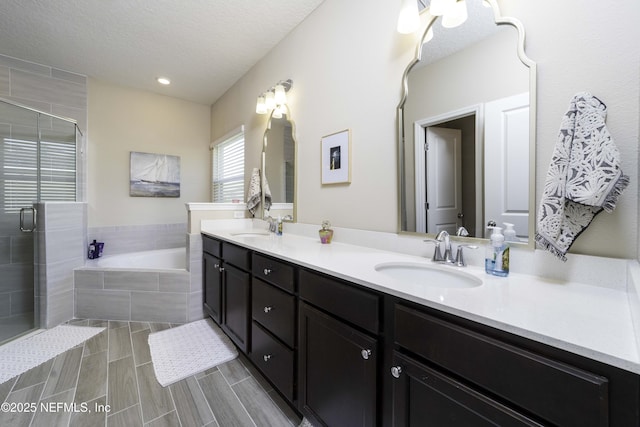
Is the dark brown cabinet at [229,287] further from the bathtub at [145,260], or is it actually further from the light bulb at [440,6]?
the light bulb at [440,6]

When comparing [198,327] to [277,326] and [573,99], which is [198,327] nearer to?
[277,326]

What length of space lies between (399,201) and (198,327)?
206 cm

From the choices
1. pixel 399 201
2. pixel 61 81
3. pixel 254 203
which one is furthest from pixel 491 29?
pixel 61 81

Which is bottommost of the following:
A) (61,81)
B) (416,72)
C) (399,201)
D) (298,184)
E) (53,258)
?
(53,258)

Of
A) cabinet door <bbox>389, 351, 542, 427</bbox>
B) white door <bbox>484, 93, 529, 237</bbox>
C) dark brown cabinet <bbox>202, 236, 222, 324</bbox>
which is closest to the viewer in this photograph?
cabinet door <bbox>389, 351, 542, 427</bbox>

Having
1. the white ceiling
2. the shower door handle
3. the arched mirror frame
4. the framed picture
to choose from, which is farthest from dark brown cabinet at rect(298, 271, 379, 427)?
the shower door handle

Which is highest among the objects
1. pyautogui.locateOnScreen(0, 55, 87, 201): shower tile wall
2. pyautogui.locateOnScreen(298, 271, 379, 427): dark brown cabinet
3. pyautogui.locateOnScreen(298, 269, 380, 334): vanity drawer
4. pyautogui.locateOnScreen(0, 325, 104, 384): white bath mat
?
pyautogui.locateOnScreen(0, 55, 87, 201): shower tile wall

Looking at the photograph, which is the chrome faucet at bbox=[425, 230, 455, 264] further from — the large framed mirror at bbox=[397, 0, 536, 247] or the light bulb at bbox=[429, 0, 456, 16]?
the light bulb at bbox=[429, 0, 456, 16]

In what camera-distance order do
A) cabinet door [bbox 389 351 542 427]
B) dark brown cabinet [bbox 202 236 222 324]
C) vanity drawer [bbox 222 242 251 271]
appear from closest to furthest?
cabinet door [bbox 389 351 542 427] < vanity drawer [bbox 222 242 251 271] < dark brown cabinet [bbox 202 236 222 324]

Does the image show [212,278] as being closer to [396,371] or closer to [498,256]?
[396,371]

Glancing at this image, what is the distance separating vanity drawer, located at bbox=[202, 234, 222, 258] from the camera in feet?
7.01

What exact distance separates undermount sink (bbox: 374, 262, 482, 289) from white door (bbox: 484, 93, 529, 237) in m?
0.27

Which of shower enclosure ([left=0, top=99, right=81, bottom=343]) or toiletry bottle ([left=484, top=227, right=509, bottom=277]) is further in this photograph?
shower enclosure ([left=0, top=99, right=81, bottom=343])

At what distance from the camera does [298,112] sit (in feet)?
7.32
